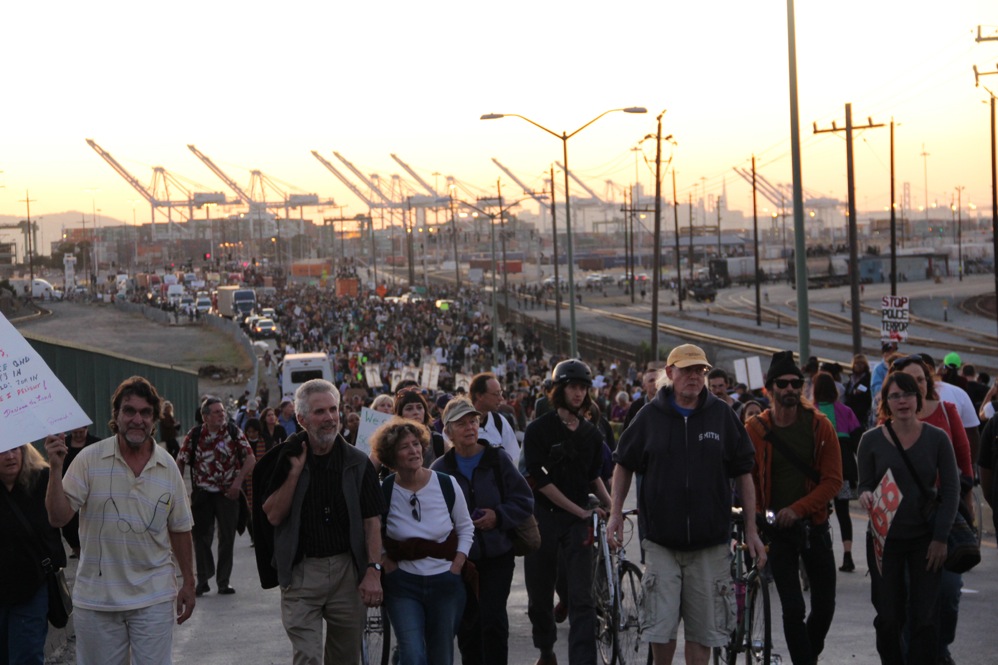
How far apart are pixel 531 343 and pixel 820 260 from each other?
4942cm

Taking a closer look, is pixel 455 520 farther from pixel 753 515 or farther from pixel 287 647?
pixel 287 647

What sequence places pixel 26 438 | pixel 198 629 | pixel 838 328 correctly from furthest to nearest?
pixel 838 328 < pixel 198 629 < pixel 26 438

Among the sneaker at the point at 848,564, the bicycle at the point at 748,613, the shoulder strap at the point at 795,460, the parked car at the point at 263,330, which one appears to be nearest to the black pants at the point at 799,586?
the bicycle at the point at 748,613

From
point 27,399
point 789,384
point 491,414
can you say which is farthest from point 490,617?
point 27,399

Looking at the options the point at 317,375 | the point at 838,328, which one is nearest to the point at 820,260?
the point at 838,328

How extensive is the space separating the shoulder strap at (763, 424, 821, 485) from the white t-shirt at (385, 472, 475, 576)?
1726 mm

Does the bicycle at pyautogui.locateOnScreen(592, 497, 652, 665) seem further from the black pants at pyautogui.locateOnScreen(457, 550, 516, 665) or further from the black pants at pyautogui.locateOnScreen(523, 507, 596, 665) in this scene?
the black pants at pyautogui.locateOnScreen(457, 550, 516, 665)

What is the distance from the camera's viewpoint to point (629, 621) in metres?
7.32

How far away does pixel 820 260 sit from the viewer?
9462 cm

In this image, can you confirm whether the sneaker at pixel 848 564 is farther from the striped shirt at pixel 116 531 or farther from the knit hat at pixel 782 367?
the striped shirt at pixel 116 531

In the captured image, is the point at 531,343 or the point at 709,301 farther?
the point at 709,301

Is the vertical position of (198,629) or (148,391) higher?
(148,391)

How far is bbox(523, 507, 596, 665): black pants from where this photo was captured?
23.4 ft

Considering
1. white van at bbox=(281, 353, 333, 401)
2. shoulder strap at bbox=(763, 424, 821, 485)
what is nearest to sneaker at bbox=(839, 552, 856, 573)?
shoulder strap at bbox=(763, 424, 821, 485)
